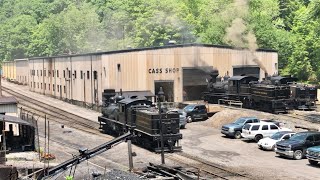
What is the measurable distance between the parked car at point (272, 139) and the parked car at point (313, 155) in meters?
4.29

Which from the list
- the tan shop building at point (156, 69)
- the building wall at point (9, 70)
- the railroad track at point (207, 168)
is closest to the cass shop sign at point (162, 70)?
the tan shop building at point (156, 69)

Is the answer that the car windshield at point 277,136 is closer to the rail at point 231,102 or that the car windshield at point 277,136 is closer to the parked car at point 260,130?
the parked car at point 260,130

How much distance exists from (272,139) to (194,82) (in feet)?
85.5

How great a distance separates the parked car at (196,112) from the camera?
1807 inches

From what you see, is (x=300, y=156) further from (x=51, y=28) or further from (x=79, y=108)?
(x=51, y=28)

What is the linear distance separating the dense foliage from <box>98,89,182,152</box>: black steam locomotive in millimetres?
20385

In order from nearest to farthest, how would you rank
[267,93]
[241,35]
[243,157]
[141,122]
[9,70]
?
[243,157] < [141,122] < [267,93] < [241,35] < [9,70]

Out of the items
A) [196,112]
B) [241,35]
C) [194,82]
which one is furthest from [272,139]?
[241,35]

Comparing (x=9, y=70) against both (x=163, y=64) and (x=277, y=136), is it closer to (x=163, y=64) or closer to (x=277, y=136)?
(x=163, y=64)

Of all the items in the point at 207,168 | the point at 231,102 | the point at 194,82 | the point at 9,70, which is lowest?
the point at 207,168

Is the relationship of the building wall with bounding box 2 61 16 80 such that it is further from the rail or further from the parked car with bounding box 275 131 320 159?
the parked car with bounding box 275 131 320 159

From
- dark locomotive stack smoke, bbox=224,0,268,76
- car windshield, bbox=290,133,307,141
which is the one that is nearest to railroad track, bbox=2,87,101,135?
car windshield, bbox=290,133,307,141

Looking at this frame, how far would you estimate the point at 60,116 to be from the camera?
52031mm

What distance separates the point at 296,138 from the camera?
99.0ft
